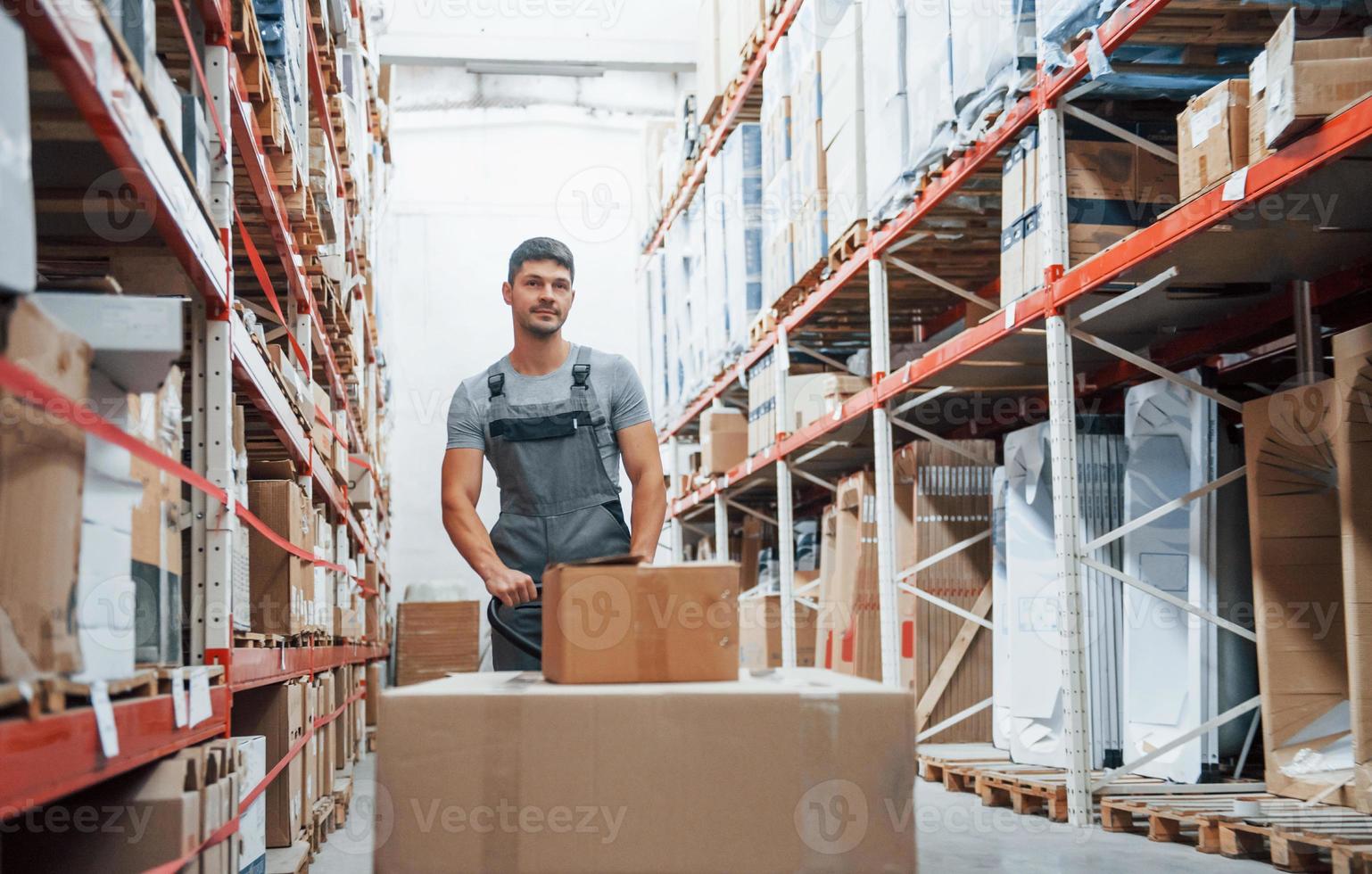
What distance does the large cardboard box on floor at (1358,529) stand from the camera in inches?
182

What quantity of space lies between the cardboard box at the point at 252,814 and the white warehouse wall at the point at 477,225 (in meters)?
14.6

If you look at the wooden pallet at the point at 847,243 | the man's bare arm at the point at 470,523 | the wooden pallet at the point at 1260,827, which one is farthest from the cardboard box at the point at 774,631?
the man's bare arm at the point at 470,523

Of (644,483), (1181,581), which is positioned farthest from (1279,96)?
(1181,581)

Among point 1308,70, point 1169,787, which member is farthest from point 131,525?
point 1169,787

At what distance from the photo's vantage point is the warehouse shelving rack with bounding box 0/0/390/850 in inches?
Result: 77.7

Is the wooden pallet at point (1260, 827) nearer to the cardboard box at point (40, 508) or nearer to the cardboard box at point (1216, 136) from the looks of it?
the cardboard box at point (1216, 136)

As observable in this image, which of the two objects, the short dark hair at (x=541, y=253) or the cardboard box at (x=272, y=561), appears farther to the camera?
the cardboard box at (x=272, y=561)

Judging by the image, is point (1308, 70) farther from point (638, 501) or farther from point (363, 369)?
point (363, 369)

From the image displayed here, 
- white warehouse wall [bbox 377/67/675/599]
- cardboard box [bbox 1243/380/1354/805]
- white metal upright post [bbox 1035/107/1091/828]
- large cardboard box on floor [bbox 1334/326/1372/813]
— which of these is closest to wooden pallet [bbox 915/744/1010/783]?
white metal upright post [bbox 1035/107/1091/828]

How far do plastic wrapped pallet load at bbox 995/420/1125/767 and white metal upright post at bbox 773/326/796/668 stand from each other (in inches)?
107

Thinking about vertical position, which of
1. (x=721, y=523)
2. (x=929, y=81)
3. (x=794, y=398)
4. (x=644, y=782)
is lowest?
(x=644, y=782)

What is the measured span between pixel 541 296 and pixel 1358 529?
3053mm

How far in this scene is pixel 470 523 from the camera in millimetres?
3771

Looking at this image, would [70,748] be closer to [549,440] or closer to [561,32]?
[549,440]
